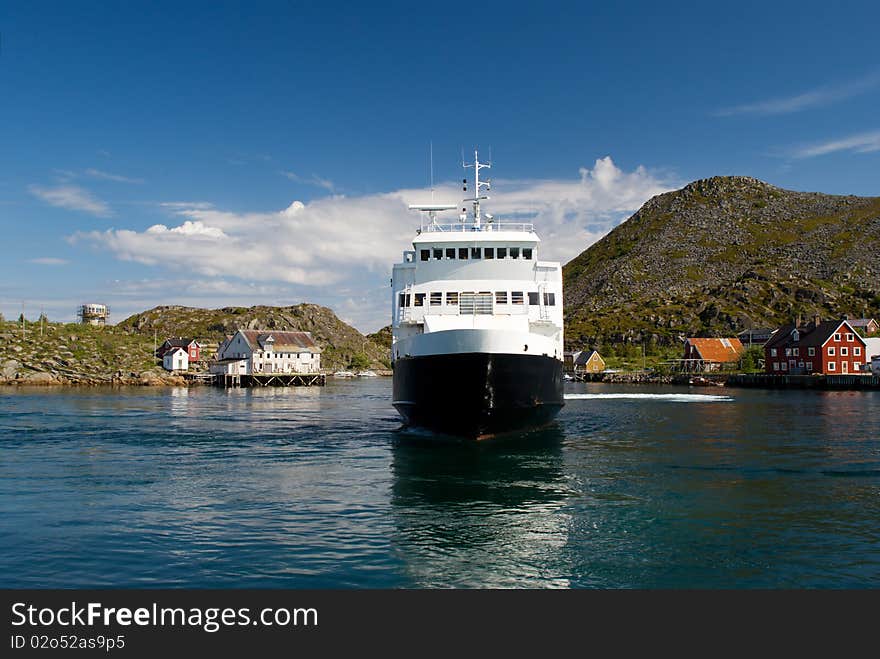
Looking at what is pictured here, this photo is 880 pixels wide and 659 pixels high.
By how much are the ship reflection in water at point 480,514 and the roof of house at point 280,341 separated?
100m

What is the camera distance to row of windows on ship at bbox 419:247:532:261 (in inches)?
1385

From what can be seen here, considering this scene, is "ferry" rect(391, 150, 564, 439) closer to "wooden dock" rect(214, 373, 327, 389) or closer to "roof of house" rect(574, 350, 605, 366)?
"wooden dock" rect(214, 373, 327, 389)

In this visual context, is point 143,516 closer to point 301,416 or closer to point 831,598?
point 831,598

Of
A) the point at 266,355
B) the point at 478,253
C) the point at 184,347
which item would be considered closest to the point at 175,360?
the point at 184,347

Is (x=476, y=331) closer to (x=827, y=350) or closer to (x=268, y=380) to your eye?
(x=827, y=350)

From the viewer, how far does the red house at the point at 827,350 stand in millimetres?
102000

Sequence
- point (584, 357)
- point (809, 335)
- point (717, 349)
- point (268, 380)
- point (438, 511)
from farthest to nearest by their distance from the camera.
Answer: point (584, 357)
point (717, 349)
point (268, 380)
point (809, 335)
point (438, 511)

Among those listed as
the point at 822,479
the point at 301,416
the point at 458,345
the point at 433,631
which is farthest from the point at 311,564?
the point at 301,416

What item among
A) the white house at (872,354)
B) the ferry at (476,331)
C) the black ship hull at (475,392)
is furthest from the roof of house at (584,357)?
the black ship hull at (475,392)

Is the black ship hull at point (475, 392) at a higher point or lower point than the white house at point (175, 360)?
lower

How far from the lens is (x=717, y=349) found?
144m

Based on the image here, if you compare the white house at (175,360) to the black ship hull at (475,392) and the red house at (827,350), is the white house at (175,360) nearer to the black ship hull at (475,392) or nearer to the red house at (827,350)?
the red house at (827,350)

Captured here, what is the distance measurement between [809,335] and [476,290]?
3582 inches

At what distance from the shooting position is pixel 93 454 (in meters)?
28.5
